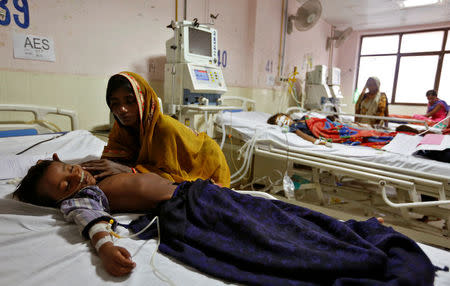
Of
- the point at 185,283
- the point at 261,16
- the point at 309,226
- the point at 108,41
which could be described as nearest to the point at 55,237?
the point at 185,283

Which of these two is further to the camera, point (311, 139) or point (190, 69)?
point (311, 139)

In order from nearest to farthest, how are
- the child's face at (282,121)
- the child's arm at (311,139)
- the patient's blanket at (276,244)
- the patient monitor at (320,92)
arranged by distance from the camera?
1. the patient's blanket at (276,244)
2. the child's arm at (311,139)
3. the child's face at (282,121)
4. the patient monitor at (320,92)

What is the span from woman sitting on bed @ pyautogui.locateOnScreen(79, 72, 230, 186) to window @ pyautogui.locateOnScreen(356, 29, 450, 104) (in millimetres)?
6971

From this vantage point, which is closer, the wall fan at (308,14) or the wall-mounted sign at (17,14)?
the wall-mounted sign at (17,14)

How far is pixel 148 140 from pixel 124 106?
9.3 inches

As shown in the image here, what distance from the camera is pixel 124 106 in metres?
1.56

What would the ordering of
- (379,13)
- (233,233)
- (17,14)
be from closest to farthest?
(233,233) → (17,14) → (379,13)

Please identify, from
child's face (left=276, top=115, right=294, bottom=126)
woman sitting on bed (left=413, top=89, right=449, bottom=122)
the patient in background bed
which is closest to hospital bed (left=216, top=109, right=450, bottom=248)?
the patient in background bed

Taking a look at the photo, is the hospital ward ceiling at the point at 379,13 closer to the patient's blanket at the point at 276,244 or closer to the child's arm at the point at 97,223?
A: the patient's blanket at the point at 276,244

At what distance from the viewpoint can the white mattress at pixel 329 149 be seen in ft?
6.21

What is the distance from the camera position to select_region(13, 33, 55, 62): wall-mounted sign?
191 centimetres

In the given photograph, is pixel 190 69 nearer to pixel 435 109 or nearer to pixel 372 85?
pixel 372 85

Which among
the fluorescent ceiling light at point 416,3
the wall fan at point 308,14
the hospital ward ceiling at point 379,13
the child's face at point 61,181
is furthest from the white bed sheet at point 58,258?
the fluorescent ceiling light at point 416,3

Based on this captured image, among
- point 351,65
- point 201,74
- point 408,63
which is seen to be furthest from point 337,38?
point 201,74
